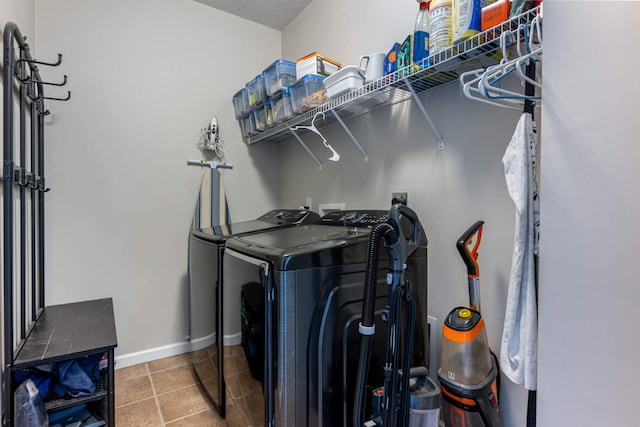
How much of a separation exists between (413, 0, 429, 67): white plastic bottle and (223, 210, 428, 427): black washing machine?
81 cm

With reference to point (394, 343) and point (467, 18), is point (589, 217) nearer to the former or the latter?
point (394, 343)

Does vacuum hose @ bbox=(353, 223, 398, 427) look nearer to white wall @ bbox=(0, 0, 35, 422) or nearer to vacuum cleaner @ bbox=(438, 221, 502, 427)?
vacuum cleaner @ bbox=(438, 221, 502, 427)

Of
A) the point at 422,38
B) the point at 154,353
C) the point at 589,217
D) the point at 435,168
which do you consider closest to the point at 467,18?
the point at 422,38

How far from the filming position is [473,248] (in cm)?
137

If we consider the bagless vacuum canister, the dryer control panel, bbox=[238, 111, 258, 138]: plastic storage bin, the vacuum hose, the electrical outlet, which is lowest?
the bagless vacuum canister

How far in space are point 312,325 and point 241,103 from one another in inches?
84.4

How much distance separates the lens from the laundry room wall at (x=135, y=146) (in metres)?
2.19

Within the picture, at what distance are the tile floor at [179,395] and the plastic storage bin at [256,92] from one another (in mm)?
1809

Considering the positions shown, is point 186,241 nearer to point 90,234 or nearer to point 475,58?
point 90,234

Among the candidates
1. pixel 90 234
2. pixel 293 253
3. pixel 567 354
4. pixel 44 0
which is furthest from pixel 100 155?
pixel 567 354

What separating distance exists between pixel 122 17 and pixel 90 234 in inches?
65.0

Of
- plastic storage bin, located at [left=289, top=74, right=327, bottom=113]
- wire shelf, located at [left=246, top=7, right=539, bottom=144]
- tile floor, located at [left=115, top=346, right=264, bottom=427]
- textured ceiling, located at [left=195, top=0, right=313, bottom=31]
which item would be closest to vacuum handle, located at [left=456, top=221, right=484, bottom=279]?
wire shelf, located at [left=246, top=7, right=539, bottom=144]

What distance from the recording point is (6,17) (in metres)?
1.45

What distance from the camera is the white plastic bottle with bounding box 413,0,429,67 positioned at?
134cm
